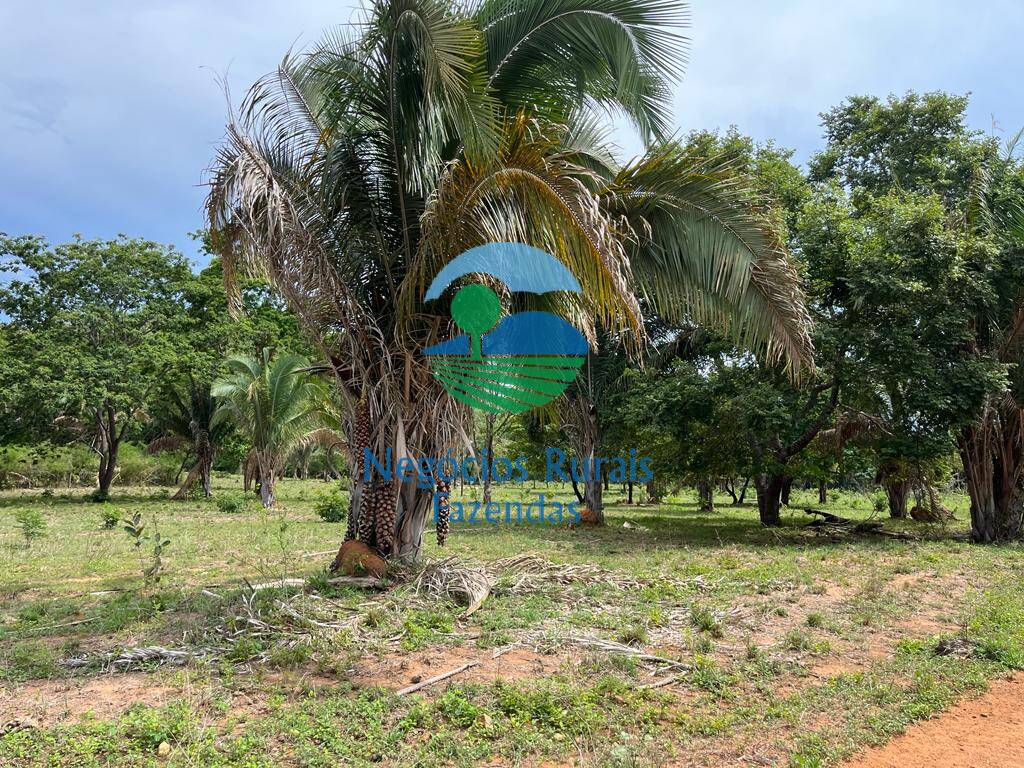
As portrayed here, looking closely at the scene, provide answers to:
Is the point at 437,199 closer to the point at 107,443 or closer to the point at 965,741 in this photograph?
the point at 965,741

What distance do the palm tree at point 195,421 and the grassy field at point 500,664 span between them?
14.4 metres

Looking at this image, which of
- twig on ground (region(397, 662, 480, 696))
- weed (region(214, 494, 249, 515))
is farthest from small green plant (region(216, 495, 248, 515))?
twig on ground (region(397, 662, 480, 696))

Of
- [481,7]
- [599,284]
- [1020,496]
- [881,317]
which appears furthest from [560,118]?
[1020,496]

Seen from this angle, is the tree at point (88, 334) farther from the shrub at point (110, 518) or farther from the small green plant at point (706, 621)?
the small green plant at point (706, 621)

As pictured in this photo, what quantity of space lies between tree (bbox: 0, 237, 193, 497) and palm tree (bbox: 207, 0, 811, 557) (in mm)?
15481

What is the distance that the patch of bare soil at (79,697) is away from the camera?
365cm

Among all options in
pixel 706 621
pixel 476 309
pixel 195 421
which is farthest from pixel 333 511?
pixel 706 621

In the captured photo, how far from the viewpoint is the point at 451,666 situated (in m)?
4.53

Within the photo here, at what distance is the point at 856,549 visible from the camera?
11.3m

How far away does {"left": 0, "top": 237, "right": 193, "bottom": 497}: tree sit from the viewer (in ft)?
61.8

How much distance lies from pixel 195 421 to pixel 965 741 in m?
23.0

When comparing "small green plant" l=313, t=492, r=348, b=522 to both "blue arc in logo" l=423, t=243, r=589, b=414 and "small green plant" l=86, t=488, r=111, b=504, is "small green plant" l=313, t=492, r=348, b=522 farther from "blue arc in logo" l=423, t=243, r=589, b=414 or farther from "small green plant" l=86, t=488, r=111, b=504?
"small green plant" l=86, t=488, r=111, b=504

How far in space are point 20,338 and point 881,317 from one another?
22417mm

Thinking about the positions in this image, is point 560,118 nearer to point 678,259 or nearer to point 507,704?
point 678,259
